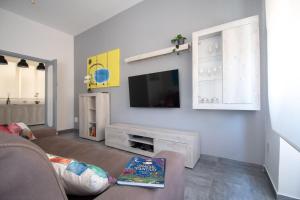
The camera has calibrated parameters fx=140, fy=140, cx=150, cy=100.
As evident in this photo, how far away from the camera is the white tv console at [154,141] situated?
196 cm

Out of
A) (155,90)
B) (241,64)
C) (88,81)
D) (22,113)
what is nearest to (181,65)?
(155,90)

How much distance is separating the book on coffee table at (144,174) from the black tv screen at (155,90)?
1623 millimetres

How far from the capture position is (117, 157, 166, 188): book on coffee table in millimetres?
635

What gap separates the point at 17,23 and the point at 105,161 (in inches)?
163

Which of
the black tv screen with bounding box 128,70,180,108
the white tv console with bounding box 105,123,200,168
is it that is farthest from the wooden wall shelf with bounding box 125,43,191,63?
the white tv console with bounding box 105,123,200,168

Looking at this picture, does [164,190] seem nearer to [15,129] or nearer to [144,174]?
[144,174]

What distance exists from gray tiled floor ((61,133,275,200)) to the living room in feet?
0.04

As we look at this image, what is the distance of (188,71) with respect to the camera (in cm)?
232

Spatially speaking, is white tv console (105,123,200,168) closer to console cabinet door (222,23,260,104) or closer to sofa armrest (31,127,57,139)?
console cabinet door (222,23,260,104)

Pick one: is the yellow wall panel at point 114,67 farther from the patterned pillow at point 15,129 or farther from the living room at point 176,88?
the patterned pillow at point 15,129

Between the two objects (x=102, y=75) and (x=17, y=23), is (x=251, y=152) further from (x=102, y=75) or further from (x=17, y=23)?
(x=17, y=23)

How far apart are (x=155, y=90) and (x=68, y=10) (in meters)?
2.69

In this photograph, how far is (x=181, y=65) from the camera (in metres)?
2.39

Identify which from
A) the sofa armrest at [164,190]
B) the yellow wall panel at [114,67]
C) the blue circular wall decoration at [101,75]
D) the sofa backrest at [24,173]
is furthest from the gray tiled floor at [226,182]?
the blue circular wall decoration at [101,75]
